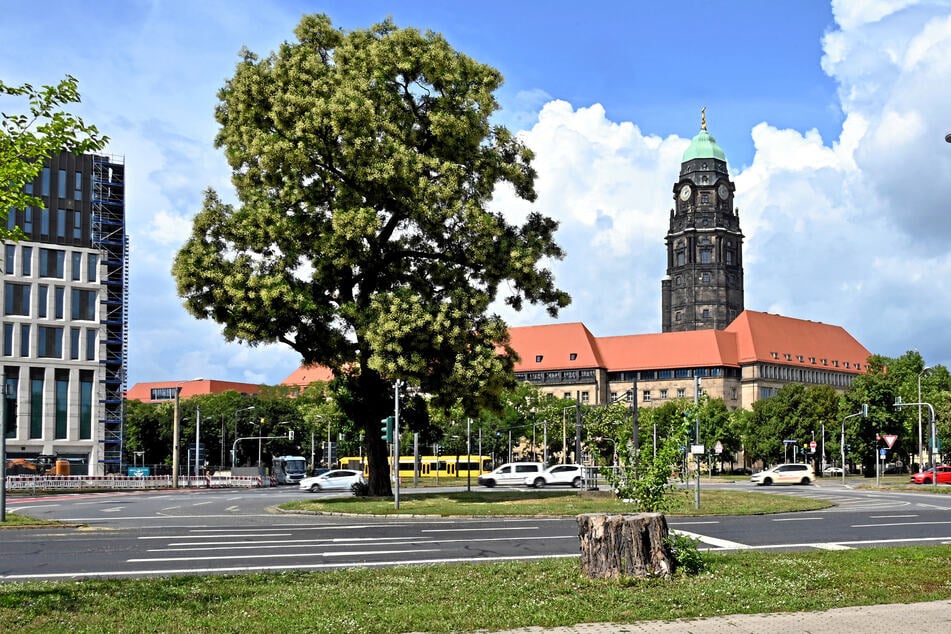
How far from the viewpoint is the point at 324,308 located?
3253cm

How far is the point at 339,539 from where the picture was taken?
20.3 m

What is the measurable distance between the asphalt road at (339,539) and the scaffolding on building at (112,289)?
6342 cm

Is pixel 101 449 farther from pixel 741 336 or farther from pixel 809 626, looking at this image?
pixel 741 336

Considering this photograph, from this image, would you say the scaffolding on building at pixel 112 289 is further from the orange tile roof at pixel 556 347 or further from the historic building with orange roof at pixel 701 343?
the orange tile roof at pixel 556 347

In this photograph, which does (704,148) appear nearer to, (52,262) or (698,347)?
(698,347)

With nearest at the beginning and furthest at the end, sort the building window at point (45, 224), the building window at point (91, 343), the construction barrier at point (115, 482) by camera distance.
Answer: the construction barrier at point (115, 482) < the building window at point (45, 224) < the building window at point (91, 343)

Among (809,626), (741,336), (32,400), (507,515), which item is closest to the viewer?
(809,626)

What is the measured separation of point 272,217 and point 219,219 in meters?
2.05

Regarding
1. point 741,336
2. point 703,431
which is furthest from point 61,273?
point 741,336

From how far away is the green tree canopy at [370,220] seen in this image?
3138cm

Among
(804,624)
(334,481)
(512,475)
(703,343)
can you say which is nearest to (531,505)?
(804,624)

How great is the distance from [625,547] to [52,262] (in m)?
83.2

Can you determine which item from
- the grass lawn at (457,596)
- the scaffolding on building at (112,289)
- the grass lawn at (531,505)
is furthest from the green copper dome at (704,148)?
the grass lawn at (457,596)

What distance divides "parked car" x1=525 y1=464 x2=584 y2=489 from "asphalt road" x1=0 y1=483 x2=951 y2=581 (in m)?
30.1
